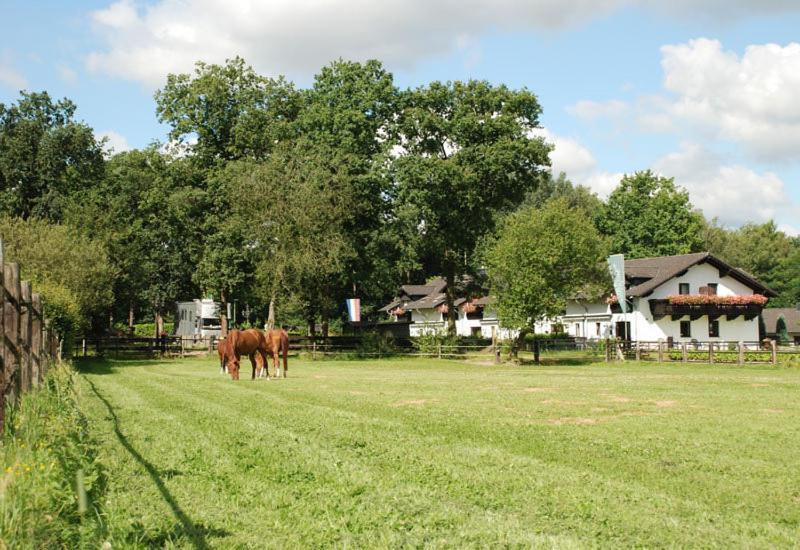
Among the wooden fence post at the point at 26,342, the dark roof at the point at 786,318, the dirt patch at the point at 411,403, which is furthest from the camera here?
the dark roof at the point at 786,318

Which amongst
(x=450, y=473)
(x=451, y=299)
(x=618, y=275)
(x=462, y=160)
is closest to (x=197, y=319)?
(x=451, y=299)

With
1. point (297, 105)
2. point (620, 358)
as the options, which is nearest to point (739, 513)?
point (620, 358)

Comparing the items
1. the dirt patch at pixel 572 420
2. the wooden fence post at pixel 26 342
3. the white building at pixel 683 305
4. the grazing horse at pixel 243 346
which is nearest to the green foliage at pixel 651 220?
the white building at pixel 683 305

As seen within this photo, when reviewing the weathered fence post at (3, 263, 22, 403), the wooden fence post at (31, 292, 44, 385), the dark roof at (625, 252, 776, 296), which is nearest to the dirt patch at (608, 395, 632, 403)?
the wooden fence post at (31, 292, 44, 385)

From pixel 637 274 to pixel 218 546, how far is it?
58.9 m

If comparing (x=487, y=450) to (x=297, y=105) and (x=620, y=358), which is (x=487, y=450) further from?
(x=297, y=105)

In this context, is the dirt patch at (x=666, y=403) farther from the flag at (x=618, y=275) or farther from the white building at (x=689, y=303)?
the white building at (x=689, y=303)

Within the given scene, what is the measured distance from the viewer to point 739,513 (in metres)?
7.69

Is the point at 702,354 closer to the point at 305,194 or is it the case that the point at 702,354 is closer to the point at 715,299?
the point at 715,299

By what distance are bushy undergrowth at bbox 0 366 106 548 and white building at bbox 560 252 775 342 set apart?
5309 cm

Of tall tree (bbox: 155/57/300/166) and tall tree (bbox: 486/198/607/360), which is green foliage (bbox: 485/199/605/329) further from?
tall tree (bbox: 155/57/300/166)

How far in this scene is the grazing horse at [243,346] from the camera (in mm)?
27531

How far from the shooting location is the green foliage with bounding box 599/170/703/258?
280 ft

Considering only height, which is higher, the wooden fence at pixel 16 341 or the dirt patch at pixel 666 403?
the wooden fence at pixel 16 341
